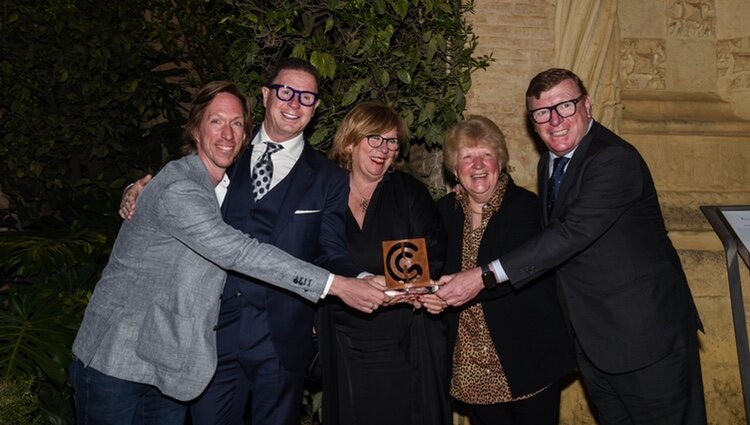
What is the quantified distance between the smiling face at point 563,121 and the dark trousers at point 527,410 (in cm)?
115

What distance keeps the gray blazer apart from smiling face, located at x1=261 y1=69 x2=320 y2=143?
58 cm

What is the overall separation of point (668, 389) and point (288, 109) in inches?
83.3

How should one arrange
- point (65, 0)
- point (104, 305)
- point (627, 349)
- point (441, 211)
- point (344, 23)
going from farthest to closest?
point (65, 0), point (344, 23), point (441, 211), point (627, 349), point (104, 305)

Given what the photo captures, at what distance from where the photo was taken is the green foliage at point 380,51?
13.8ft

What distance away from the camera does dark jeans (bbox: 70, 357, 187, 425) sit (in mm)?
2672

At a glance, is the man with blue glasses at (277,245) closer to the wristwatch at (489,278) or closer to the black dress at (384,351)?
the black dress at (384,351)

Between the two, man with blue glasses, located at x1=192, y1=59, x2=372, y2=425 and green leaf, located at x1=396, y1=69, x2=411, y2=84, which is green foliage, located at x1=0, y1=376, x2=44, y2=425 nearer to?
man with blue glasses, located at x1=192, y1=59, x2=372, y2=425

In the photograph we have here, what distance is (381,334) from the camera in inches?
136

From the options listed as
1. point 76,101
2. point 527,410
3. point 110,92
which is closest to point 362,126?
point 527,410

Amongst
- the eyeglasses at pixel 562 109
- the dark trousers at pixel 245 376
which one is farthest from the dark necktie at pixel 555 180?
the dark trousers at pixel 245 376

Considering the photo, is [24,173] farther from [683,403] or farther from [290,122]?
[683,403]

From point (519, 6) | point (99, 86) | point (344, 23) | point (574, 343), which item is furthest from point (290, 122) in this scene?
point (99, 86)

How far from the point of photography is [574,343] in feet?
11.2

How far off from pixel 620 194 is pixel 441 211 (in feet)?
3.14
